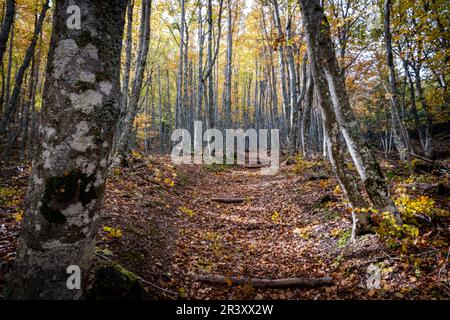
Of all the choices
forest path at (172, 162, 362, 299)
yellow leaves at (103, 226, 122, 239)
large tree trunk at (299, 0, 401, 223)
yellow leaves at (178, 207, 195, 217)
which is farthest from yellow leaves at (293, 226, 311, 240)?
yellow leaves at (103, 226, 122, 239)

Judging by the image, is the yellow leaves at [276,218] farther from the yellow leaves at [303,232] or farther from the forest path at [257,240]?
the yellow leaves at [303,232]

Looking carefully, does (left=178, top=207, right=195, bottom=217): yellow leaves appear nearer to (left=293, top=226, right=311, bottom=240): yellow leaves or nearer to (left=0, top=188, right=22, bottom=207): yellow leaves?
(left=293, top=226, right=311, bottom=240): yellow leaves

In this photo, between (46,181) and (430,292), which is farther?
(430,292)

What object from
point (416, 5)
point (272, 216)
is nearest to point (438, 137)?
point (416, 5)

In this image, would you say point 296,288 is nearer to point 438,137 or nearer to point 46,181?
point 46,181

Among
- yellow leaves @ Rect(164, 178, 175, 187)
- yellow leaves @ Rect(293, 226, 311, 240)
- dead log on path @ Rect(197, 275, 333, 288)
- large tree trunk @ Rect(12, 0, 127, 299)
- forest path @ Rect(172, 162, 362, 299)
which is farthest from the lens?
yellow leaves @ Rect(164, 178, 175, 187)

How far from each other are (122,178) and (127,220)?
3.14 metres

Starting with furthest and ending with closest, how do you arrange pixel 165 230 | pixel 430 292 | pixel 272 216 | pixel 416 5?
pixel 416 5, pixel 272 216, pixel 165 230, pixel 430 292

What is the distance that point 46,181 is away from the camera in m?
1.79

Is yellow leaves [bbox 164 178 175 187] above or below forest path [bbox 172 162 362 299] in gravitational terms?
above

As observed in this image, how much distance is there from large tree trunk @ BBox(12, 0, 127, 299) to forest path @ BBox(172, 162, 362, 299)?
2.09 metres

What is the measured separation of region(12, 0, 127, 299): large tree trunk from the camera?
1.79m
